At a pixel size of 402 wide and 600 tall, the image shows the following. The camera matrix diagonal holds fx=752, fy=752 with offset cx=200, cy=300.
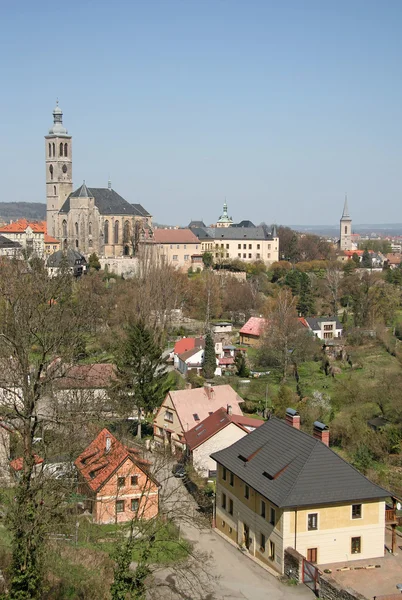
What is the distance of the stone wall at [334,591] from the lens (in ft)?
52.0

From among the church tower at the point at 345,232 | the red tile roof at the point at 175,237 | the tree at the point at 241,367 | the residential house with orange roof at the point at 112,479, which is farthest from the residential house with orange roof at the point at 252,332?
the church tower at the point at 345,232

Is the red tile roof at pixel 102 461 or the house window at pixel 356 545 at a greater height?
the red tile roof at pixel 102 461

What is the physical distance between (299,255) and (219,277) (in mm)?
22520

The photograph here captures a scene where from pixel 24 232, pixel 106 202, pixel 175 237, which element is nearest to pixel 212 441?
pixel 106 202

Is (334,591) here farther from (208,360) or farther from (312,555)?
(208,360)

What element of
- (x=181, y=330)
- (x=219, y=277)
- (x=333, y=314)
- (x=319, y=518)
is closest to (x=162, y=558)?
(x=319, y=518)

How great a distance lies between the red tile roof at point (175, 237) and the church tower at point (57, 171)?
10577mm

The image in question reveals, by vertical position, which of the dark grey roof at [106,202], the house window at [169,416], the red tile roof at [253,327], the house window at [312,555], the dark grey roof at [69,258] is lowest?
the house window at [312,555]

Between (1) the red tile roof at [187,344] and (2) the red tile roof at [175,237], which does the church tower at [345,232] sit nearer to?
(2) the red tile roof at [175,237]

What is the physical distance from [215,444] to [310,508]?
317 inches

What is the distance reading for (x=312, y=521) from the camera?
18359mm

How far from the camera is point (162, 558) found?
728 inches

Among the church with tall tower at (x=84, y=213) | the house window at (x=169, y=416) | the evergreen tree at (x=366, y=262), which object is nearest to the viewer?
the house window at (x=169, y=416)

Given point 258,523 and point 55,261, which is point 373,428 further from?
point 55,261
